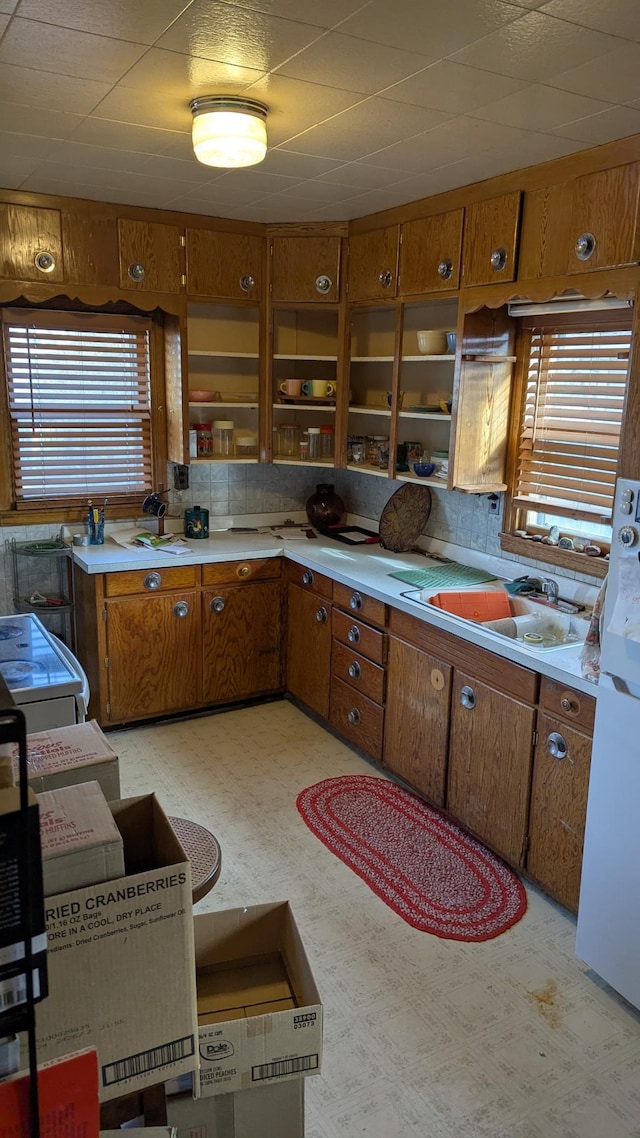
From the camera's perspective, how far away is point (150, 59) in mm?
1965

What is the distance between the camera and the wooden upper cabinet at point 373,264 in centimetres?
364

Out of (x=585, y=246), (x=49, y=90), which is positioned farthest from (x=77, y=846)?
(x=585, y=246)

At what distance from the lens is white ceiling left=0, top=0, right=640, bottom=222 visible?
1709 millimetres

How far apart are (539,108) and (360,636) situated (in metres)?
2.15

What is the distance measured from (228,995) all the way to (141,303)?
124 inches

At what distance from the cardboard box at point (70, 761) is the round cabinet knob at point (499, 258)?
2410 mm

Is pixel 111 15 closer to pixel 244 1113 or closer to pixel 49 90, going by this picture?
pixel 49 90

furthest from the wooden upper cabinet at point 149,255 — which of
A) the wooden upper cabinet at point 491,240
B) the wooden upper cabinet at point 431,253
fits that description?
the wooden upper cabinet at point 491,240

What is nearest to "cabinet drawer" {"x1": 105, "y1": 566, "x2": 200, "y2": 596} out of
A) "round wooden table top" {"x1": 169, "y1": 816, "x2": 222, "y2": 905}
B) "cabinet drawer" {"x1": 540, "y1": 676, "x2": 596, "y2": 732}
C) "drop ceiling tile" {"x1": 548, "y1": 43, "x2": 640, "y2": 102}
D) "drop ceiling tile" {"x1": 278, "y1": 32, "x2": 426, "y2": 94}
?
"round wooden table top" {"x1": 169, "y1": 816, "x2": 222, "y2": 905}

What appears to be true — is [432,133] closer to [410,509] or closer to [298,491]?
[410,509]

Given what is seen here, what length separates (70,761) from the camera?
132cm

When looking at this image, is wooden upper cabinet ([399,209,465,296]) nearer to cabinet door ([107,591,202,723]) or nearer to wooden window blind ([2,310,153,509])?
wooden window blind ([2,310,153,509])

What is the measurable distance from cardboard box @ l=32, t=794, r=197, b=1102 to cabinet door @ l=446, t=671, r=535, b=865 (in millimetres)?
1813

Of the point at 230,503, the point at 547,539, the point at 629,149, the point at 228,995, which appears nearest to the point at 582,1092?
the point at 228,995
